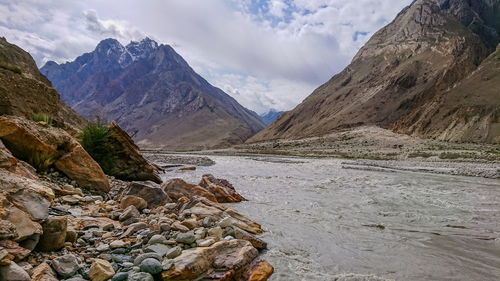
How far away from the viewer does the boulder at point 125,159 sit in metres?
19.9

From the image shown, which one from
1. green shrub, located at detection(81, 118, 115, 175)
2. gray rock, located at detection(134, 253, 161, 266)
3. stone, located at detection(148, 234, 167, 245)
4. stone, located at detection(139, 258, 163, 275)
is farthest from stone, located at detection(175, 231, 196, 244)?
green shrub, located at detection(81, 118, 115, 175)

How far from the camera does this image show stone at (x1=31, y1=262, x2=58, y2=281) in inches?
217

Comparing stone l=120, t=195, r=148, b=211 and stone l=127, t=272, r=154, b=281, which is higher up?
stone l=120, t=195, r=148, b=211

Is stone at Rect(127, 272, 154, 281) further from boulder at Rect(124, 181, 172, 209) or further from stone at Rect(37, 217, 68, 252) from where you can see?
boulder at Rect(124, 181, 172, 209)

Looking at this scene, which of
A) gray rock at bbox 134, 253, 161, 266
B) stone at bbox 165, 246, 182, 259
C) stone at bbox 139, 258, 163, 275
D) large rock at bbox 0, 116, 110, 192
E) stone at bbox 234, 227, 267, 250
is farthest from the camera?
large rock at bbox 0, 116, 110, 192

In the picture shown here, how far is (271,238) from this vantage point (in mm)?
10852

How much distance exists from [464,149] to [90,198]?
5960 centimetres

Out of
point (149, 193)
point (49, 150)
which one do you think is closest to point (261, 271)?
point (149, 193)

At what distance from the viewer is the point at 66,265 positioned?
6.19 metres

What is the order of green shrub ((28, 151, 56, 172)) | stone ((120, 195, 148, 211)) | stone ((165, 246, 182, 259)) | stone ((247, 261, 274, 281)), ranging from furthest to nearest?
1. green shrub ((28, 151, 56, 172))
2. stone ((120, 195, 148, 211))
3. stone ((247, 261, 274, 281))
4. stone ((165, 246, 182, 259))

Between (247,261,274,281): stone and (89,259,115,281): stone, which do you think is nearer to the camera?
(89,259,115,281): stone

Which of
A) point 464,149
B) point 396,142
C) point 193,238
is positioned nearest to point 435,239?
point 193,238

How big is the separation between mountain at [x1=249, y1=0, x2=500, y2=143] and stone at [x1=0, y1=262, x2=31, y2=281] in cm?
7589

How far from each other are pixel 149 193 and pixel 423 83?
125 m
